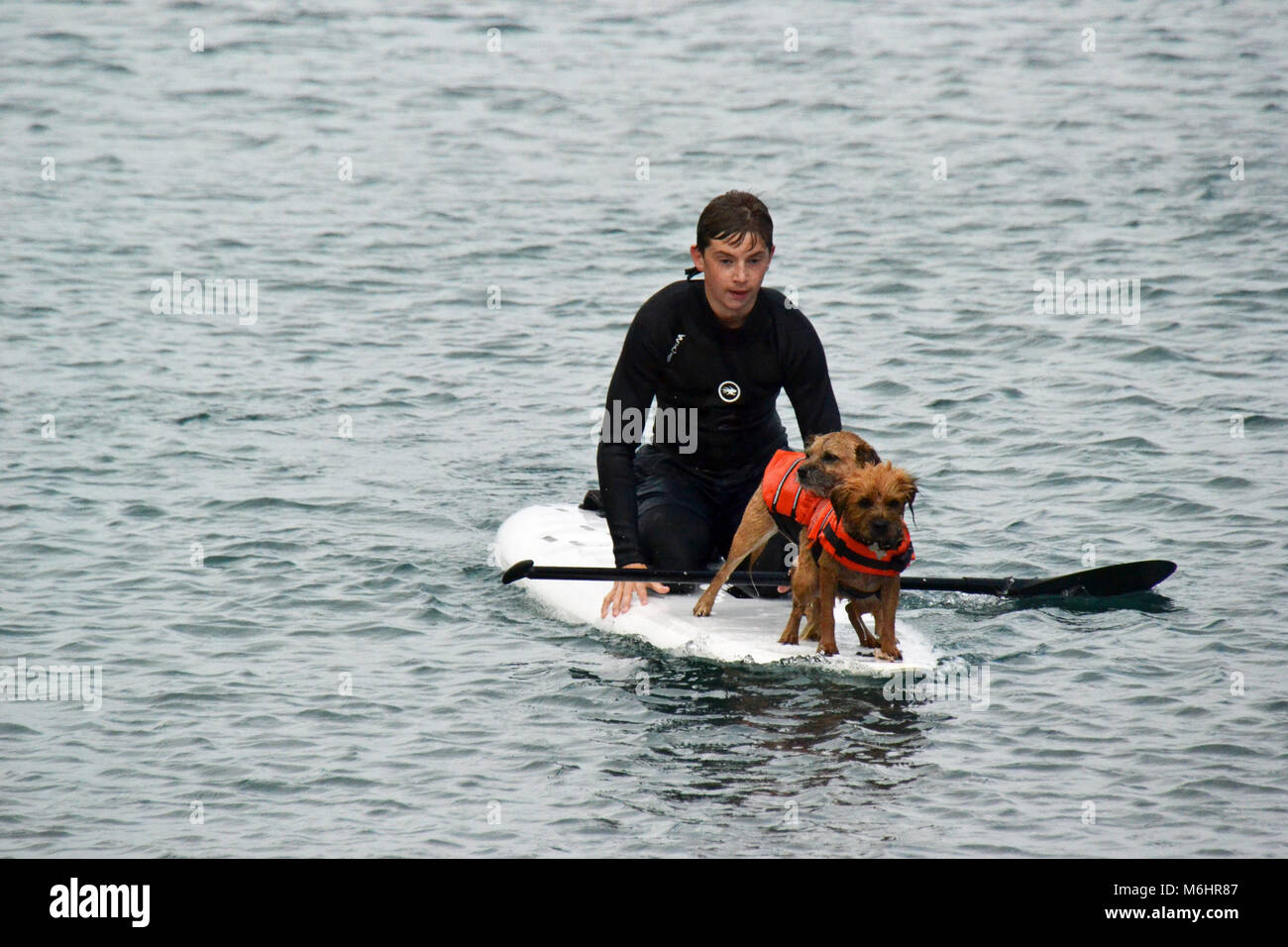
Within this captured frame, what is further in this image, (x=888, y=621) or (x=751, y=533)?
(x=751, y=533)

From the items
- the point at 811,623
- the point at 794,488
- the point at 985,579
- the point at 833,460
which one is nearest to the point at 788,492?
the point at 794,488

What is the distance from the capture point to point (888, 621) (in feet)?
23.9

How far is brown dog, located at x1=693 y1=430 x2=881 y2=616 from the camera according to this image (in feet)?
22.4

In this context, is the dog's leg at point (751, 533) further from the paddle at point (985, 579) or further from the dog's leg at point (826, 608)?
the dog's leg at point (826, 608)

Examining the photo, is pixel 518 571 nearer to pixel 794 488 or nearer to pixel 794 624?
pixel 794 624

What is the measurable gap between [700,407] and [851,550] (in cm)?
144

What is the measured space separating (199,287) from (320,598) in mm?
7607

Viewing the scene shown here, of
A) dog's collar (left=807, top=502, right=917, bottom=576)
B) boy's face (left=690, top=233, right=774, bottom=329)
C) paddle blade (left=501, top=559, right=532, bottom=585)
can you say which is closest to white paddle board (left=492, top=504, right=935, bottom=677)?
paddle blade (left=501, top=559, right=532, bottom=585)

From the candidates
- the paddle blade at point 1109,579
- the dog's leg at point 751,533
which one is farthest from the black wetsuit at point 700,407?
the paddle blade at point 1109,579

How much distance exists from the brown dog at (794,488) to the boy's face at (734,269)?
2.56 ft

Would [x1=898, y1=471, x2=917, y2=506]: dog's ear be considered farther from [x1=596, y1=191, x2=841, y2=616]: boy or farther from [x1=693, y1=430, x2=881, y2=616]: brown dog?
[x1=596, y1=191, x2=841, y2=616]: boy

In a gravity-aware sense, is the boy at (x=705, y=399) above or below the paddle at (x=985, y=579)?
above

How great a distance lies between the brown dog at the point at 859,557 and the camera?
6.59 meters

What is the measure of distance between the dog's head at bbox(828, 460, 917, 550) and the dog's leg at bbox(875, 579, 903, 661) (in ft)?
1.63
